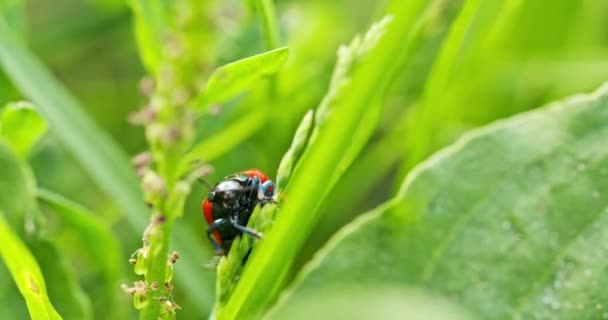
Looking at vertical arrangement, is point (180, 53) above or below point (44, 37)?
below

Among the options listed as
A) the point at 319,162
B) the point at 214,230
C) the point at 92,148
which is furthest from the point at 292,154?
the point at 92,148

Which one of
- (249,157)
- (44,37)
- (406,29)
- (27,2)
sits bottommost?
(406,29)

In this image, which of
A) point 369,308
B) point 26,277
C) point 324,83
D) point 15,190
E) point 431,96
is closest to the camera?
point 369,308

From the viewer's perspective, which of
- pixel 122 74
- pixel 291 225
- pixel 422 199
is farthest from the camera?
pixel 122 74

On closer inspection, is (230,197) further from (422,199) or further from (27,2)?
(27,2)

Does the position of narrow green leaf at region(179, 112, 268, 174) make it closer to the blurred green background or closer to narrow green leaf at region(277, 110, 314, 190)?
the blurred green background

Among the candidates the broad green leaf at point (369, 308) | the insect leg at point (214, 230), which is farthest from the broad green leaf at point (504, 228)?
the broad green leaf at point (369, 308)

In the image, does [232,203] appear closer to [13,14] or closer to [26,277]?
[26,277]

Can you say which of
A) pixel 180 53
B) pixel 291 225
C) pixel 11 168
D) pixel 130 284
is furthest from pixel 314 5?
pixel 180 53
